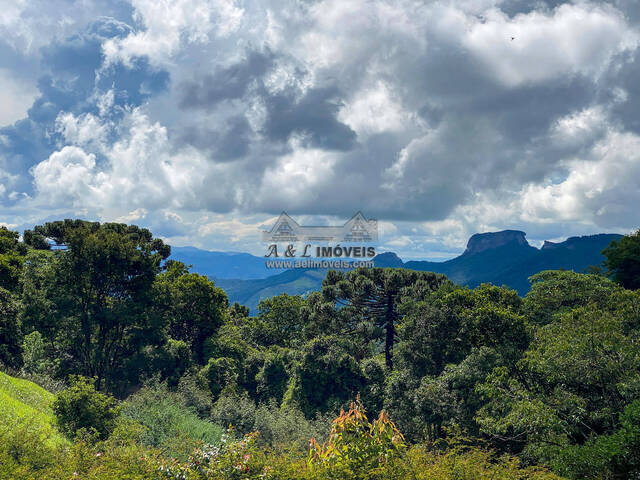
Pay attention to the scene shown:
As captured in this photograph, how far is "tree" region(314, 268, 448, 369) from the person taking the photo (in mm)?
32375

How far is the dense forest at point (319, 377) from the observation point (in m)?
8.00

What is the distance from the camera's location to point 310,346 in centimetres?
2650

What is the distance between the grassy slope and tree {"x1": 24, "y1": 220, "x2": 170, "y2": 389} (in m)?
8.09

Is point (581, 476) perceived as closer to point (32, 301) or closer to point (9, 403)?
point (9, 403)

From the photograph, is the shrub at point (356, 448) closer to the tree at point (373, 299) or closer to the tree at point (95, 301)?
the tree at point (95, 301)

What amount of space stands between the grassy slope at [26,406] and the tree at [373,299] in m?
20.1

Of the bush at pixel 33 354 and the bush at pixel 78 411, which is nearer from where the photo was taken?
the bush at pixel 78 411

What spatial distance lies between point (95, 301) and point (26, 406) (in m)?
13.1

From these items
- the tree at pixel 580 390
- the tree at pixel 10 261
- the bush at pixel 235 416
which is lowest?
the bush at pixel 235 416

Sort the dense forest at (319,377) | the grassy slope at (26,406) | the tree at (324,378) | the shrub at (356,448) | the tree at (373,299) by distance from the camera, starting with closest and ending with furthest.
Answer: the shrub at (356,448) < the dense forest at (319,377) < the grassy slope at (26,406) < the tree at (324,378) < the tree at (373,299)

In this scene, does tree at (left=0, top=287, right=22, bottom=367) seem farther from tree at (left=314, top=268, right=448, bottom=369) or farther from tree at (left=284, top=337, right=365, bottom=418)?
tree at (left=314, top=268, right=448, bottom=369)

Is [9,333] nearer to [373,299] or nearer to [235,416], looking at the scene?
[235,416]

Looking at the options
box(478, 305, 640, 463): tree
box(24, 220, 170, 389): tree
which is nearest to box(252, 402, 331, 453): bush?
box(478, 305, 640, 463): tree

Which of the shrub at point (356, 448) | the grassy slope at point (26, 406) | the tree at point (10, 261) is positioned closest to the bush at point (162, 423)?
the grassy slope at point (26, 406)
